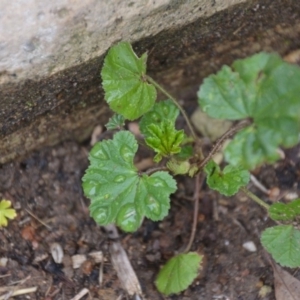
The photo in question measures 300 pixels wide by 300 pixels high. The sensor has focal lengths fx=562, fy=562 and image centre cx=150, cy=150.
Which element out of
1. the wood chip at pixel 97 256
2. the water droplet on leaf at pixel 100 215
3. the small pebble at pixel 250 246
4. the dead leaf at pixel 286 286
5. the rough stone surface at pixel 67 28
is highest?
the rough stone surface at pixel 67 28

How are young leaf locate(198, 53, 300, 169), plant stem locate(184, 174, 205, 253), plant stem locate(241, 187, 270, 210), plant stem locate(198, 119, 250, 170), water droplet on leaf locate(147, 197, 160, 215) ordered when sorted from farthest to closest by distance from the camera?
plant stem locate(184, 174, 205, 253) < plant stem locate(241, 187, 270, 210) < water droplet on leaf locate(147, 197, 160, 215) < plant stem locate(198, 119, 250, 170) < young leaf locate(198, 53, 300, 169)

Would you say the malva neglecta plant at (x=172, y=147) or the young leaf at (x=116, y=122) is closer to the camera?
the malva neglecta plant at (x=172, y=147)

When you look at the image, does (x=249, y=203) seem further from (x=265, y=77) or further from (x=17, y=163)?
(x=17, y=163)

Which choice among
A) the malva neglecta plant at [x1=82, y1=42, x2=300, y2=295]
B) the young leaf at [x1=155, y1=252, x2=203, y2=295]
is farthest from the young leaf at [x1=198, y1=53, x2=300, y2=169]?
the young leaf at [x1=155, y1=252, x2=203, y2=295]

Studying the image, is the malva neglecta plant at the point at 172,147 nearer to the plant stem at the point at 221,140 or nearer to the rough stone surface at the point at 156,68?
the plant stem at the point at 221,140

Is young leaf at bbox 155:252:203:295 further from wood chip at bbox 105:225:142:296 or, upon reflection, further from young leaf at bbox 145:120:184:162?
young leaf at bbox 145:120:184:162

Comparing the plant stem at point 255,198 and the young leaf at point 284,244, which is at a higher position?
the plant stem at point 255,198

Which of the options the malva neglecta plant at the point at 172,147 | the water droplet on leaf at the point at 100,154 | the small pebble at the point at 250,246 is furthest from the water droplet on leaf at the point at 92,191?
the small pebble at the point at 250,246

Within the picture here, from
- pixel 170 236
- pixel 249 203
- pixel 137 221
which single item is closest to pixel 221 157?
pixel 249 203
